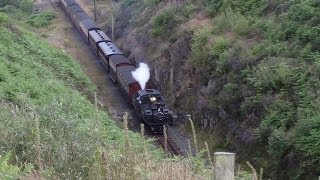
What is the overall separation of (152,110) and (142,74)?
5.44 m

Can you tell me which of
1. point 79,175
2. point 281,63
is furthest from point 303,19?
point 79,175

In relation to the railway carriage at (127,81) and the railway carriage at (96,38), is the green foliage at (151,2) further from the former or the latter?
the railway carriage at (127,81)

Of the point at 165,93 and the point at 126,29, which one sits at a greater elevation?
the point at 126,29

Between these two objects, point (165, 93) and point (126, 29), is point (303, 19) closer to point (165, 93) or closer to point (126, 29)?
point (165, 93)

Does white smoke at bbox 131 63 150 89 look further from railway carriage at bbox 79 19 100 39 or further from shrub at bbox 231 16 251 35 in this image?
railway carriage at bbox 79 19 100 39

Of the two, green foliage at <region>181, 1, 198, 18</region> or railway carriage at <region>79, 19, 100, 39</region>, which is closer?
green foliage at <region>181, 1, 198, 18</region>

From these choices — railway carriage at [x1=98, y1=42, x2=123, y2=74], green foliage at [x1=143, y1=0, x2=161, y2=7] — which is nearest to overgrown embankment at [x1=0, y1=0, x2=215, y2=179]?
railway carriage at [x1=98, y1=42, x2=123, y2=74]

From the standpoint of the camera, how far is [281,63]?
1705 cm

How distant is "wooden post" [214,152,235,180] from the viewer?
3434mm

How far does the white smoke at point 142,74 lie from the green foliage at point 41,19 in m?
15.5

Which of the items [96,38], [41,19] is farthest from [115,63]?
[41,19]

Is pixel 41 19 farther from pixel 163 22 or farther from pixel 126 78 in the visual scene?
pixel 126 78

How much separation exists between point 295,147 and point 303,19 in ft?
24.3

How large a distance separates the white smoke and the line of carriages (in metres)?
0.30
